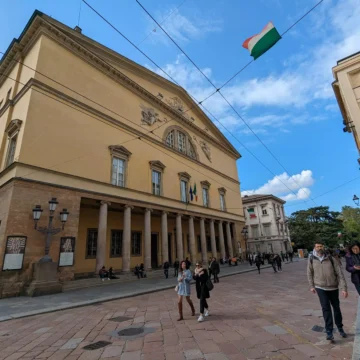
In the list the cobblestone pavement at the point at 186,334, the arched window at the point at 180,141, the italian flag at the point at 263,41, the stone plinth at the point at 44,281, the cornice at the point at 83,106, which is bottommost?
the cobblestone pavement at the point at 186,334

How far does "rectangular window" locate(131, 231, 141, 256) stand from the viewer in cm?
2156

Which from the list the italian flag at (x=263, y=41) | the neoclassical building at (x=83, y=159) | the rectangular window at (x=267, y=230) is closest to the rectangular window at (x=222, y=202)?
the neoclassical building at (x=83, y=159)

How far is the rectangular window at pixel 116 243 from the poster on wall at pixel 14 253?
8591 millimetres

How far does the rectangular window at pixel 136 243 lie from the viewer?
21562mm

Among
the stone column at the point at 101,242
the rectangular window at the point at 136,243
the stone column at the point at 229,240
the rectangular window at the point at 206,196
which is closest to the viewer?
the stone column at the point at 101,242

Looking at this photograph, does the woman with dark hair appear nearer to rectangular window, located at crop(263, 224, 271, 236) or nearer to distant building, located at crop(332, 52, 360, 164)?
distant building, located at crop(332, 52, 360, 164)

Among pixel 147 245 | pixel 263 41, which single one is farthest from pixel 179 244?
pixel 263 41

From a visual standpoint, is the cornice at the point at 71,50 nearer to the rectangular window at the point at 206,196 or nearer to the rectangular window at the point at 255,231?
the rectangular window at the point at 206,196

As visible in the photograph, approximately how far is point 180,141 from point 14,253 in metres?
19.3

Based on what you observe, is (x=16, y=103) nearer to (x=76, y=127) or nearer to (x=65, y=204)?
(x=76, y=127)

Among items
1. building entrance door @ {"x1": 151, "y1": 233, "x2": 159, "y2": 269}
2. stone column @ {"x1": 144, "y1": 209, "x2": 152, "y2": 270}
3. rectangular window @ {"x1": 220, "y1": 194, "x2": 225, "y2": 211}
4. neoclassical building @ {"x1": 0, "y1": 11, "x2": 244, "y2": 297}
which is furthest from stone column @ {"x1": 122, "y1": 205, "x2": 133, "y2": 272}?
rectangular window @ {"x1": 220, "y1": 194, "x2": 225, "y2": 211}

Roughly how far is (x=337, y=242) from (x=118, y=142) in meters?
53.9

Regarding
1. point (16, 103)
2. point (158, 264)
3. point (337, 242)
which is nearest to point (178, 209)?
point (158, 264)

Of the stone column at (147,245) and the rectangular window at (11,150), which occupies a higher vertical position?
the rectangular window at (11,150)
